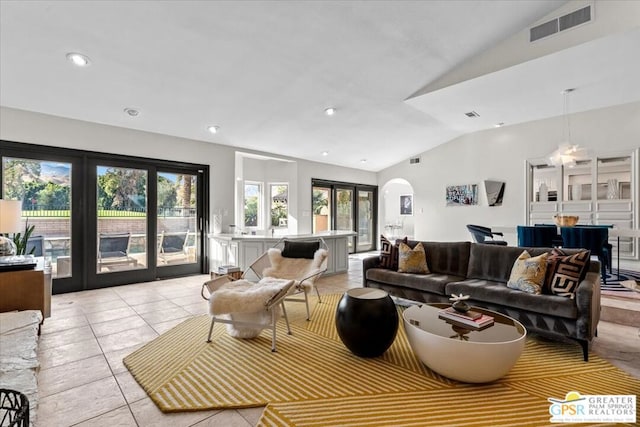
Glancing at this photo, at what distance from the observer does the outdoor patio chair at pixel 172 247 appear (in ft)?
18.1

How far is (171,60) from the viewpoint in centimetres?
350

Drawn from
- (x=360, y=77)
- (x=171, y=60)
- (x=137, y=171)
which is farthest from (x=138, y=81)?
(x=360, y=77)

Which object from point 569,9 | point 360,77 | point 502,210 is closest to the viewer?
point 569,9

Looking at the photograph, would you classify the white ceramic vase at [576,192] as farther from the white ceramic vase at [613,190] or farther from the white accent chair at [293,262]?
the white accent chair at [293,262]

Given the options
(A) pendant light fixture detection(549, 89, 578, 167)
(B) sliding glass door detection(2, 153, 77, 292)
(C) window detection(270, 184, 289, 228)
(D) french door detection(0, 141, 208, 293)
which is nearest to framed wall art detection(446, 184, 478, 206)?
(A) pendant light fixture detection(549, 89, 578, 167)

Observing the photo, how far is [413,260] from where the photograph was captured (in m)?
3.92

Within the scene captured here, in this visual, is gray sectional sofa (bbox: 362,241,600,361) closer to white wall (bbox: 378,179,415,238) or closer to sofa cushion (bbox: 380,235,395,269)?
sofa cushion (bbox: 380,235,395,269)

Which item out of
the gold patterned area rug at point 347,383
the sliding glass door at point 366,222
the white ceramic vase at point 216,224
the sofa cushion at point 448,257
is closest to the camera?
the gold patterned area rug at point 347,383

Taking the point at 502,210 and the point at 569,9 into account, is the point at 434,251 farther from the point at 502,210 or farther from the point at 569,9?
the point at 502,210

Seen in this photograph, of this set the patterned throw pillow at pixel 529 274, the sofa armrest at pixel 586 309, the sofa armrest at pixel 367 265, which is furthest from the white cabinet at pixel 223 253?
the sofa armrest at pixel 586 309

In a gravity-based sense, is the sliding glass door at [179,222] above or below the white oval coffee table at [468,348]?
Answer: above

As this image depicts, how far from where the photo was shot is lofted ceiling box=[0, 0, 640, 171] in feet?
9.75

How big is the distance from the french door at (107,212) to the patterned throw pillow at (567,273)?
534cm

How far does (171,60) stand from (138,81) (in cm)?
64
